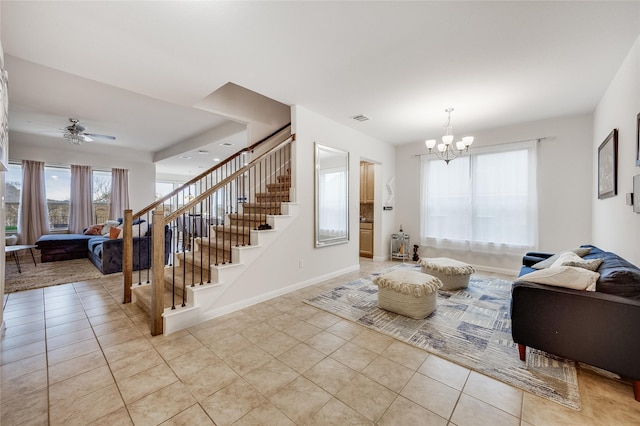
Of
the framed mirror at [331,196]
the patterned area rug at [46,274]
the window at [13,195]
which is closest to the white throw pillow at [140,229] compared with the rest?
the patterned area rug at [46,274]

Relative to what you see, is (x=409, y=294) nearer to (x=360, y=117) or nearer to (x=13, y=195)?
(x=360, y=117)

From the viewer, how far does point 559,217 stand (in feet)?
14.2

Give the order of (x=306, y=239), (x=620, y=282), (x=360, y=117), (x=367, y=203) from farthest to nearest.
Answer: (x=367, y=203)
(x=360, y=117)
(x=306, y=239)
(x=620, y=282)

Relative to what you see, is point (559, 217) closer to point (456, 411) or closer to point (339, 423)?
point (456, 411)

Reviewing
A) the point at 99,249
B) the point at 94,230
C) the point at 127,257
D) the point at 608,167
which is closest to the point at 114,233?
the point at 99,249

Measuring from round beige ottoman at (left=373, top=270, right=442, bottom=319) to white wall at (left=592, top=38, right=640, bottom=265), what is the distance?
5.69ft

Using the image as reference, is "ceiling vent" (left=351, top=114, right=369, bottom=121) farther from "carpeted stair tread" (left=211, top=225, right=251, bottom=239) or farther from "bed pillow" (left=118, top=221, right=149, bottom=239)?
"bed pillow" (left=118, top=221, right=149, bottom=239)

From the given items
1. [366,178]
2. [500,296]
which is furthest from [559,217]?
[366,178]

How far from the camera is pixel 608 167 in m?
3.00

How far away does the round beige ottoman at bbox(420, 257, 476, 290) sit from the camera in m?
3.65

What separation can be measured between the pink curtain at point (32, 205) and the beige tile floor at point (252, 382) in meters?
5.13

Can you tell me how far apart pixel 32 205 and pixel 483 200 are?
10.3m

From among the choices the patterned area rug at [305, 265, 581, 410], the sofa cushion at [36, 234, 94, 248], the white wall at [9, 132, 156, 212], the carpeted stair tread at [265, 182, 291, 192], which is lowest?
the patterned area rug at [305, 265, 581, 410]

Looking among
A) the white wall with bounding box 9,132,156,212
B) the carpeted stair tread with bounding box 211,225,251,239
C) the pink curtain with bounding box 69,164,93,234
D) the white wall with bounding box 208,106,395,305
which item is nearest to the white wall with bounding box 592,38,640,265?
the white wall with bounding box 208,106,395,305
